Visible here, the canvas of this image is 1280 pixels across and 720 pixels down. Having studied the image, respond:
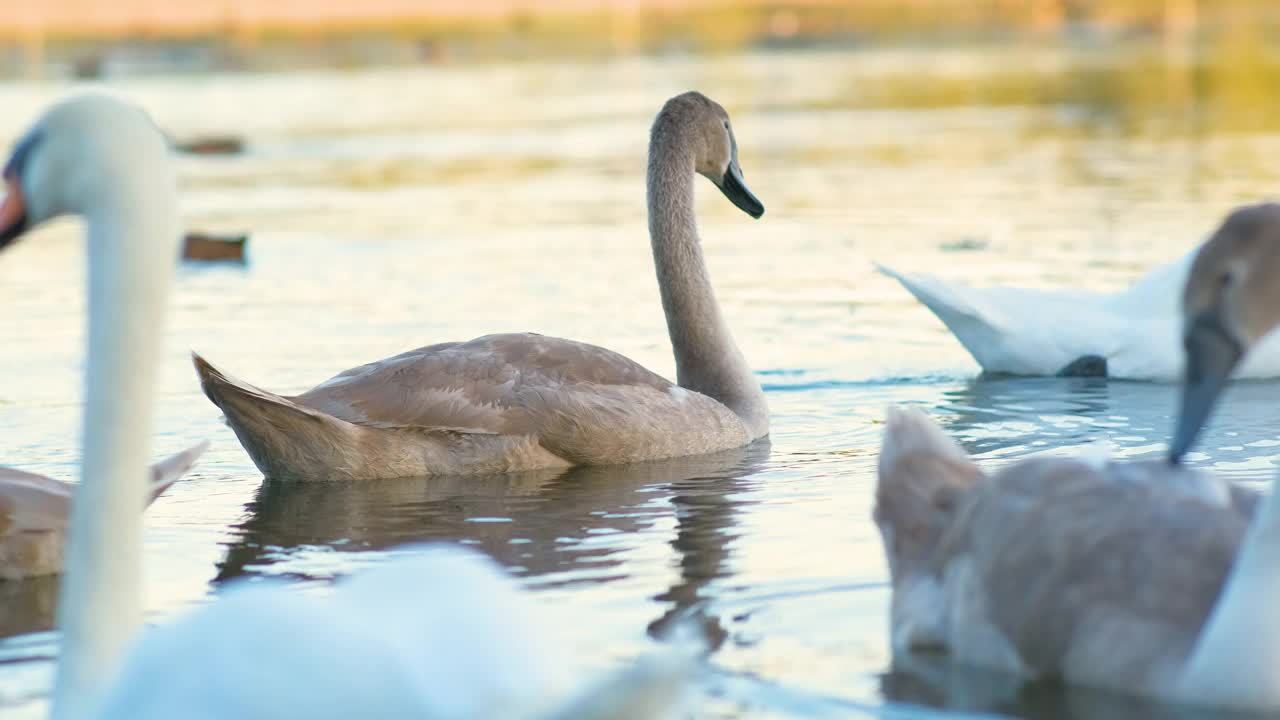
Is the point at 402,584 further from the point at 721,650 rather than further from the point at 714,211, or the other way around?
the point at 714,211

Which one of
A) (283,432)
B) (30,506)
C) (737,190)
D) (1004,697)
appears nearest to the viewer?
(1004,697)

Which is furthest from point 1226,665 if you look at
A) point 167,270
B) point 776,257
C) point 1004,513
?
point 776,257

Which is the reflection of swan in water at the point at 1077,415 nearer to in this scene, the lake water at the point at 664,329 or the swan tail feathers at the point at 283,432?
the lake water at the point at 664,329

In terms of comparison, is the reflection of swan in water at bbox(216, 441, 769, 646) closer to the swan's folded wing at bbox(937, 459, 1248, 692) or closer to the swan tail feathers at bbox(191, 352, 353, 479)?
the swan tail feathers at bbox(191, 352, 353, 479)

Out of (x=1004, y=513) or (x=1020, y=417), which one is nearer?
(x=1004, y=513)

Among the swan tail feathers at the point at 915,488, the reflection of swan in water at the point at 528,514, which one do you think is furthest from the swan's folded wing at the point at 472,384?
the swan tail feathers at the point at 915,488

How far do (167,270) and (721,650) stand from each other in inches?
85.8

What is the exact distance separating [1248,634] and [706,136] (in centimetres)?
559

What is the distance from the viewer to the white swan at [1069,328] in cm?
1020

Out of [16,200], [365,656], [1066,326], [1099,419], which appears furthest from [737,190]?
[365,656]

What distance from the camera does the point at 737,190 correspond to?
33.0ft

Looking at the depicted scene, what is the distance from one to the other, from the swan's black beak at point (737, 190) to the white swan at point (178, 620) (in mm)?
6090

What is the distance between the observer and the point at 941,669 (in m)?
5.38

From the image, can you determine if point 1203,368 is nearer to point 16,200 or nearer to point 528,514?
point 16,200
